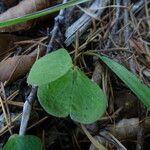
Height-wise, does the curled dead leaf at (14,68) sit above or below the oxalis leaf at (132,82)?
above

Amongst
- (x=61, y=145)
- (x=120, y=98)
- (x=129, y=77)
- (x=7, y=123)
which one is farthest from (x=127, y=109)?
(x=7, y=123)

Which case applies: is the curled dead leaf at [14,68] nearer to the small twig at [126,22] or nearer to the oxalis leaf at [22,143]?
the oxalis leaf at [22,143]

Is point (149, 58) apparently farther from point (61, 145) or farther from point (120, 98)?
point (61, 145)

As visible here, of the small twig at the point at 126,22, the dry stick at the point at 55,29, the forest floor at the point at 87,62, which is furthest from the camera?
the small twig at the point at 126,22

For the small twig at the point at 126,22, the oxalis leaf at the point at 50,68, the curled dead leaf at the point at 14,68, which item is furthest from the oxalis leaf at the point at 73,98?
the small twig at the point at 126,22

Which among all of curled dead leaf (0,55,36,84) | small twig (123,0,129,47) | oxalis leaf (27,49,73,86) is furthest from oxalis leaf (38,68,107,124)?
small twig (123,0,129,47)

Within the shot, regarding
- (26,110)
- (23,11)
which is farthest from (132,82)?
(23,11)

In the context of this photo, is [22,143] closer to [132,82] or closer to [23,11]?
[132,82]
